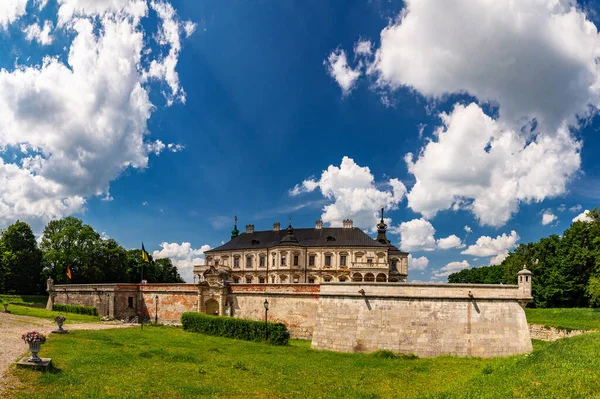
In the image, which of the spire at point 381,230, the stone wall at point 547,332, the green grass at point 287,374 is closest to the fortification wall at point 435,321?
the green grass at point 287,374

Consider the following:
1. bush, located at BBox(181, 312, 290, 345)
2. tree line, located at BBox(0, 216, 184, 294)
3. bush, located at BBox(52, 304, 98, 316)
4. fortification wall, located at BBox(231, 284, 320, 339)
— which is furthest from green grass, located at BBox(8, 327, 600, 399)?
tree line, located at BBox(0, 216, 184, 294)

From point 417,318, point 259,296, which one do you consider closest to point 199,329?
point 259,296

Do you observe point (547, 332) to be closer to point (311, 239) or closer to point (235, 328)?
point (235, 328)

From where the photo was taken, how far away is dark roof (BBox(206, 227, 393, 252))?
49531 mm

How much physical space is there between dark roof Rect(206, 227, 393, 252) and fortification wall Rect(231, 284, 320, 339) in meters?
17.8

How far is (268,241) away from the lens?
53.3m

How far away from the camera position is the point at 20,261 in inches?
1918

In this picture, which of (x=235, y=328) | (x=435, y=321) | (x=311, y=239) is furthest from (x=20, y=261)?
(x=435, y=321)

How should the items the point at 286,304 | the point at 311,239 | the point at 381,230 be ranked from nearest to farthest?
the point at 286,304
the point at 311,239
the point at 381,230

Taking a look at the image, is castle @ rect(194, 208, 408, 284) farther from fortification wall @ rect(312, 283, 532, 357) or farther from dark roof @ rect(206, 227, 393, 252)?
fortification wall @ rect(312, 283, 532, 357)

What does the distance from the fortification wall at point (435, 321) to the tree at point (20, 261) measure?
42.8 m

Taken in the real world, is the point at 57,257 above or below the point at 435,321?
above

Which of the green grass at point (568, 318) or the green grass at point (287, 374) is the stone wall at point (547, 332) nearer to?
the green grass at point (568, 318)

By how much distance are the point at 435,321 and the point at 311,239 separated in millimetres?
29728
